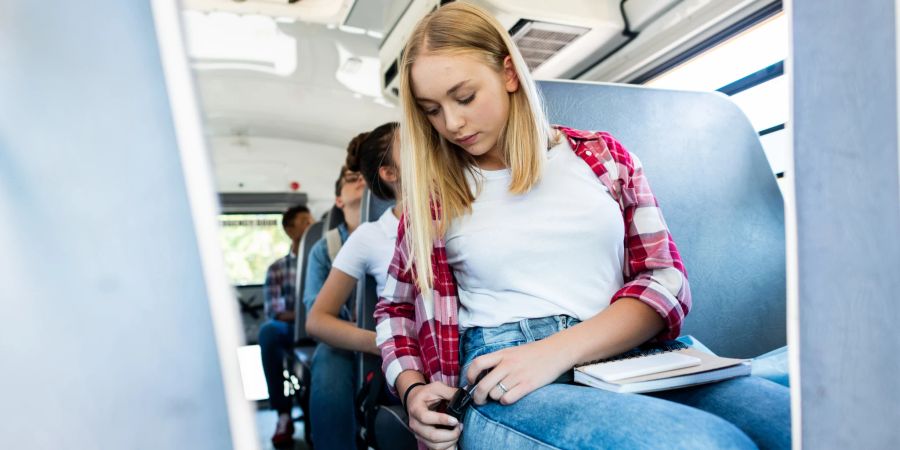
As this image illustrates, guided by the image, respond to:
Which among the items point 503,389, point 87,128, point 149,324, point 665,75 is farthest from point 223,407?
point 665,75

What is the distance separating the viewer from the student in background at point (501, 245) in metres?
0.94

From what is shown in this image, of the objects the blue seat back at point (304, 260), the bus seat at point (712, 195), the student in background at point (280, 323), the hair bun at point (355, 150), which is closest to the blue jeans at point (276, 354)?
the student in background at point (280, 323)

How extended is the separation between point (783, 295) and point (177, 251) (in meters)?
1.77

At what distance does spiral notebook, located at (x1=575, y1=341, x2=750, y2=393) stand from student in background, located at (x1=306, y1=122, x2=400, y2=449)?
877mm

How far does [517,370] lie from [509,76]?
531 mm

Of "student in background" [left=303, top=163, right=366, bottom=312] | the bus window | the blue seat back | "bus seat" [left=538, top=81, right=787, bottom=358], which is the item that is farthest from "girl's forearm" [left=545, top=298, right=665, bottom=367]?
the blue seat back

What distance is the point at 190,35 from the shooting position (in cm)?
34

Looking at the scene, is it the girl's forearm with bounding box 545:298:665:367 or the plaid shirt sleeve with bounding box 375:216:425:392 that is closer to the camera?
the girl's forearm with bounding box 545:298:665:367

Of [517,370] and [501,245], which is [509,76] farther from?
[517,370]

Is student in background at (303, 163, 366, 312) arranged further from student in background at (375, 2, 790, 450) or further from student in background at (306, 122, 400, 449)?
student in background at (375, 2, 790, 450)

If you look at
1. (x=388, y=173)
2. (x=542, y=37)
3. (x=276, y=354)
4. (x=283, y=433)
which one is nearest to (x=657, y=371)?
(x=388, y=173)

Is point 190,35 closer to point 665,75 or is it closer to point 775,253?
point 775,253

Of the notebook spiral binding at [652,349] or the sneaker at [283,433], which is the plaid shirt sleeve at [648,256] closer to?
the notebook spiral binding at [652,349]

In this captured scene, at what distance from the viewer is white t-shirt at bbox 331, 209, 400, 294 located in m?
1.70
